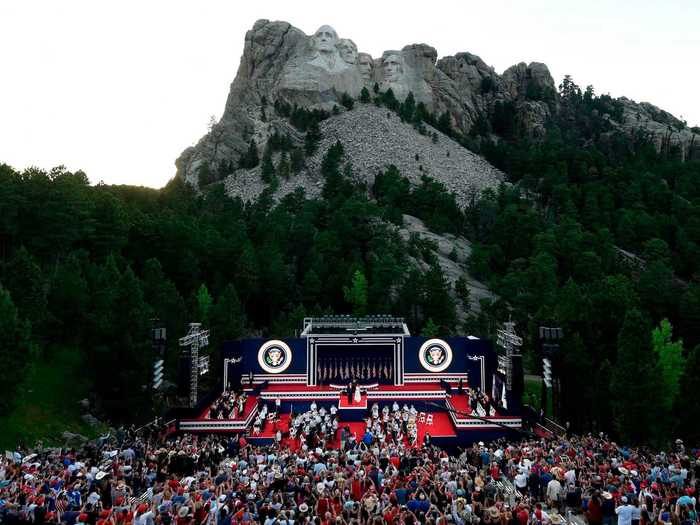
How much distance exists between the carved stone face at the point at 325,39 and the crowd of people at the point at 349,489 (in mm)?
141206

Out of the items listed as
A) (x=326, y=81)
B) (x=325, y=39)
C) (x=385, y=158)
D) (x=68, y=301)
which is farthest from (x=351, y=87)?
(x=68, y=301)

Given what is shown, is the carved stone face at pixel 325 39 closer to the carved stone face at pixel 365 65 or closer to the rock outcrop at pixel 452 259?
the carved stone face at pixel 365 65

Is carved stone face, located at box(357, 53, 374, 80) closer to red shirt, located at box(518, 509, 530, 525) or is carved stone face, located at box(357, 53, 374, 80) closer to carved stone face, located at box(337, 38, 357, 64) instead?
carved stone face, located at box(337, 38, 357, 64)

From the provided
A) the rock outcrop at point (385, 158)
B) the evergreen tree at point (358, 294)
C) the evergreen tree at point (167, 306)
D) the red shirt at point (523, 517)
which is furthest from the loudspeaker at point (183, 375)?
the rock outcrop at point (385, 158)

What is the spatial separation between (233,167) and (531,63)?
97168 millimetres

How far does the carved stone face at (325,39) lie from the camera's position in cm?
14612

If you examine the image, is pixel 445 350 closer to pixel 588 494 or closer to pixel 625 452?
pixel 625 452

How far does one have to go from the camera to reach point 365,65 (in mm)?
151625

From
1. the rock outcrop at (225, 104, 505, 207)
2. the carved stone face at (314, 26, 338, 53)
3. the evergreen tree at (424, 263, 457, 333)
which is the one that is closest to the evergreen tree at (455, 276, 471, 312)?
the evergreen tree at (424, 263, 457, 333)

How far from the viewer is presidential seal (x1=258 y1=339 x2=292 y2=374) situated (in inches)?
1510

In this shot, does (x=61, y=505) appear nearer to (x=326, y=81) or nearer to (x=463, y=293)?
(x=463, y=293)

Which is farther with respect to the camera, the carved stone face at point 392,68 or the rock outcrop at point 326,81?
the carved stone face at point 392,68

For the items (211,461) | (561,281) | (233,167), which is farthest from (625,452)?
(233,167)

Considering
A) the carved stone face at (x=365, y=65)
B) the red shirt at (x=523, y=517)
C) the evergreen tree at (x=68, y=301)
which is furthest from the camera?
the carved stone face at (x=365, y=65)
